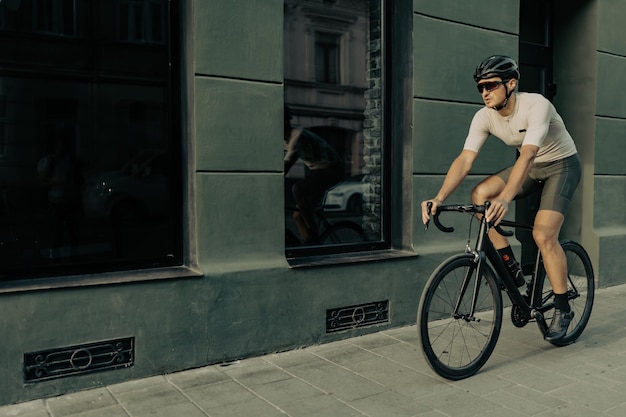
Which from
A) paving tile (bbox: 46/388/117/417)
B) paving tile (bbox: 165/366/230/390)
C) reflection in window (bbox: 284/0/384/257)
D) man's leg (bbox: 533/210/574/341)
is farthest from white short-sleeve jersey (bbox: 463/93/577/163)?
paving tile (bbox: 46/388/117/417)

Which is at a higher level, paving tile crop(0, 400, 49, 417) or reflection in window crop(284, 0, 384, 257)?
reflection in window crop(284, 0, 384, 257)

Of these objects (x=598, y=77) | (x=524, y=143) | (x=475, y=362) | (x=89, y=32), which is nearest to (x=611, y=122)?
(x=598, y=77)

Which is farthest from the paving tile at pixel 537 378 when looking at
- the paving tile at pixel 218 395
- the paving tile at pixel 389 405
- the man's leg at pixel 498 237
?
the paving tile at pixel 218 395

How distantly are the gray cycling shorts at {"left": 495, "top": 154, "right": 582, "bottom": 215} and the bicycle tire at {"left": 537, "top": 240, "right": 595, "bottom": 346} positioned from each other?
484mm

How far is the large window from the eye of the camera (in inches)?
156

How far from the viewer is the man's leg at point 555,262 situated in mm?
4301

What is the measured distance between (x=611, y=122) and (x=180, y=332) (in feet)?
17.6

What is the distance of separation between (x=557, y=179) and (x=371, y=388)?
1889mm

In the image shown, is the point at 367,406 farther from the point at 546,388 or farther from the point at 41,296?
the point at 41,296

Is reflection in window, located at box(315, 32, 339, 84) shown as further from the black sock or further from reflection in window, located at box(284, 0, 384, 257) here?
the black sock

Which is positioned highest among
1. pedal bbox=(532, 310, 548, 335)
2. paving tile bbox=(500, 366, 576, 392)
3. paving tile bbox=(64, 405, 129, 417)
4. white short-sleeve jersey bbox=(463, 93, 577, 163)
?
white short-sleeve jersey bbox=(463, 93, 577, 163)

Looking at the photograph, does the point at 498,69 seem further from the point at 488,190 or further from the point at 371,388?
the point at 371,388

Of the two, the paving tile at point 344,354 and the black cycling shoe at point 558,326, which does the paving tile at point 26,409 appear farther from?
the black cycling shoe at point 558,326

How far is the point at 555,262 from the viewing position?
439cm
